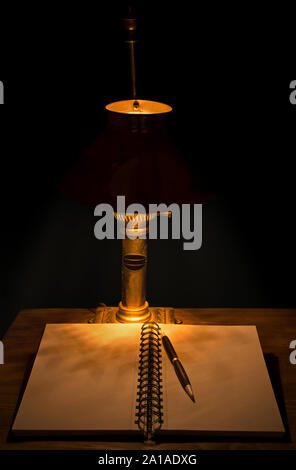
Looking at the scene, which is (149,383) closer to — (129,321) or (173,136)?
(129,321)

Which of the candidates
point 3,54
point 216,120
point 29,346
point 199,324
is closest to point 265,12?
point 216,120

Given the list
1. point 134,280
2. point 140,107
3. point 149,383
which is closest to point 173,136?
point 140,107

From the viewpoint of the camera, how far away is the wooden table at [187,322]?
93 cm

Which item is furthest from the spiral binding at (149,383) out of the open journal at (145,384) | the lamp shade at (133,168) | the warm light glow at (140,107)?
the warm light glow at (140,107)

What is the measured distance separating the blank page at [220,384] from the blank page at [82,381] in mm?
70

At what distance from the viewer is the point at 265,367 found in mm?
1099

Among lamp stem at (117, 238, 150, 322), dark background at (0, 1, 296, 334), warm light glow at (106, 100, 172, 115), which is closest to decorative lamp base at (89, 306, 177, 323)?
lamp stem at (117, 238, 150, 322)

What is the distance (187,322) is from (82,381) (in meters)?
0.34

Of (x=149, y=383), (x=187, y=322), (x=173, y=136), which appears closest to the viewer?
(x=149, y=383)

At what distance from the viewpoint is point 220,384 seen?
1.04 metres

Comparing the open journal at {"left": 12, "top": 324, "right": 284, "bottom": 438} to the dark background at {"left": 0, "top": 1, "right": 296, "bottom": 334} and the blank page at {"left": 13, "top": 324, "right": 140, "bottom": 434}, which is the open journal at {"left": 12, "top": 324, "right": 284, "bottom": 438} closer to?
the blank page at {"left": 13, "top": 324, "right": 140, "bottom": 434}

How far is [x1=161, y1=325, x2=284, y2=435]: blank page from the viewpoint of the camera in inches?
37.1

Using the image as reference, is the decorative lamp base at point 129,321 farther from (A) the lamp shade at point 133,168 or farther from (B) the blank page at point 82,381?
(A) the lamp shade at point 133,168

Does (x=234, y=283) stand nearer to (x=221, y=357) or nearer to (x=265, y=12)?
(x=221, y=357)
